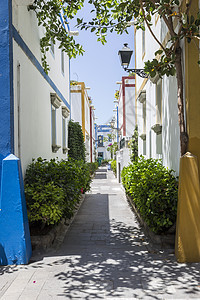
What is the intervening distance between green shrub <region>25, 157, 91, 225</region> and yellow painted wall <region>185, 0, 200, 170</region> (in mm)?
2510

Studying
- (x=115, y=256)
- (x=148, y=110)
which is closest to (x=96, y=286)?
(x=115, y=256)

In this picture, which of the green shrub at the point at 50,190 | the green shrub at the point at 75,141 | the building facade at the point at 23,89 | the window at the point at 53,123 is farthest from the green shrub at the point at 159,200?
the green shrub at the point at 75,141

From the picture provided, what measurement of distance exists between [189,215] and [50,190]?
2.44 metres

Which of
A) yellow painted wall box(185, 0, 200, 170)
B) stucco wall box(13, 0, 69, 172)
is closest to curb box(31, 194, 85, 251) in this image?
stucco wall box(13, 0, 69, 172)

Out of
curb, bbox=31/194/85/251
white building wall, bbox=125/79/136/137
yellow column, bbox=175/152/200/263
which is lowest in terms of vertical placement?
curb, bbox=31/194/85/251

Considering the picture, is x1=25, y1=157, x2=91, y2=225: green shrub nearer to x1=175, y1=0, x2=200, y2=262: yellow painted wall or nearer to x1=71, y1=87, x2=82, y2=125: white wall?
x1=175, y1=0, x2=200, y2=262: yellow painted wall

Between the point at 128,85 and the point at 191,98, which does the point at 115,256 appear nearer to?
the point at 191,98

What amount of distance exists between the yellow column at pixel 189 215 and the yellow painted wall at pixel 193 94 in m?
0.39

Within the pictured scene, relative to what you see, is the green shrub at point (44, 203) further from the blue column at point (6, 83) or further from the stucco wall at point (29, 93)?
the blue column at point (6, 83)

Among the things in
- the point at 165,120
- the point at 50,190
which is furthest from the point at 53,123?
the point at 50,190

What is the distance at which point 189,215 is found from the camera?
4785mm

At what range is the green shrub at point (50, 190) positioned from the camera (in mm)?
5395

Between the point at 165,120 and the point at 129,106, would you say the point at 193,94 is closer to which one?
the point at 165,120

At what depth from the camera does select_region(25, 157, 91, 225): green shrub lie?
5395mm
